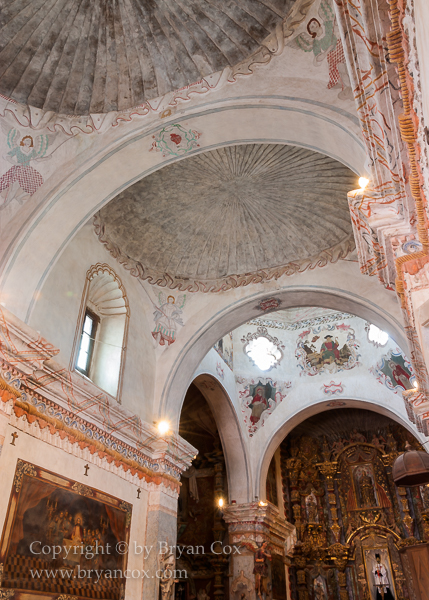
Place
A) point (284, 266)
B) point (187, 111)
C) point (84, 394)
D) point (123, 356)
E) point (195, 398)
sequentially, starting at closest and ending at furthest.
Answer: point (187, 111), point (84, 394), point (123, 356), point (284, 266), point (195, 398)

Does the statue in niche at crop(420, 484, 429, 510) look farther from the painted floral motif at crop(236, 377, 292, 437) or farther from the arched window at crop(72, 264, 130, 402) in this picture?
the arched window at crop(72, 264, 130, 402)

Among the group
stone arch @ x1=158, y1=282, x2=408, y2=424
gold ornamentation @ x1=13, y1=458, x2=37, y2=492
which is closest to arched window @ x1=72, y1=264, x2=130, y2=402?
stone arch @ x1=158, y1=282, x2=408, y2=424

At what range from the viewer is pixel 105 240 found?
9.84 metres

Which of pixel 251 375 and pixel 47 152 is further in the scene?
pixel 251 375

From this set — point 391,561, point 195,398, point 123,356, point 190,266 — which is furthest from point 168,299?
point 391,561

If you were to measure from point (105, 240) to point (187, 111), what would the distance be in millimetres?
3725

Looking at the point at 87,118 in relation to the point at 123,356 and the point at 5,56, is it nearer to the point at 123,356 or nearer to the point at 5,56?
the point at 5,56

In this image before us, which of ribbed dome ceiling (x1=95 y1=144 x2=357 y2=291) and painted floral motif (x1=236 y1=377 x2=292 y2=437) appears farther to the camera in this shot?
painted floral motif (x1=236 y1=377 x2=292 y2=437)

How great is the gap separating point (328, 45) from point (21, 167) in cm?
447

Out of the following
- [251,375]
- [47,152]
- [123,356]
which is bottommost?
[123,356]

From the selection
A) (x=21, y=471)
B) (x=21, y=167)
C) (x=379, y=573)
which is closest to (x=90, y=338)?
(x=21, y=471)

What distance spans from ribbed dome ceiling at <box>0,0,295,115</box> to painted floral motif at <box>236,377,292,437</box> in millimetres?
10938

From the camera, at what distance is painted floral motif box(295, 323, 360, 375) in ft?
52.5

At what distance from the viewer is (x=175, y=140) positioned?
7465 millimetres
